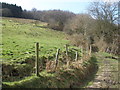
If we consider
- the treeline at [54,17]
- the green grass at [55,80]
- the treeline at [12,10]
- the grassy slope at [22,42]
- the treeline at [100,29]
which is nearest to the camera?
the green grass at [55,80]

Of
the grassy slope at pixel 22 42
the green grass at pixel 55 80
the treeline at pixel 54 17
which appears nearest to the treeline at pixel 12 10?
the treeline at pixel 54 17

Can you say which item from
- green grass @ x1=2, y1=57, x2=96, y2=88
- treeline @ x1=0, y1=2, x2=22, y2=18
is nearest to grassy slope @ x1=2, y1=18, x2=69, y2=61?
green grass @ x1=2, y1=57, x2=96, y2=88

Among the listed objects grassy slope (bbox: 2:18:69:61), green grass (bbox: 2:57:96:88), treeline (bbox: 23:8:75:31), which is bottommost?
green grass (bbox: 2:57:96:88)

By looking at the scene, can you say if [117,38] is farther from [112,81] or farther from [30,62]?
[30,62]

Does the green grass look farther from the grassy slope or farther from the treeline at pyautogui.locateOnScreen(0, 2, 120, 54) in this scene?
the treeline at pyautogui.locateOnScreen(0, 2, 120, 54)

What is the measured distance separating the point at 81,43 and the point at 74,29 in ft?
44.1

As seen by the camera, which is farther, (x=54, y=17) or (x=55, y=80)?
(x=54, y=17)

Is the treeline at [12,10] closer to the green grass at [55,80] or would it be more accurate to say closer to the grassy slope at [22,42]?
the grassy slope at [22,42]

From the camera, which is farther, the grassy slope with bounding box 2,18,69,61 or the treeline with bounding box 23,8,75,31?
the treeline with bounding box 23,8,75,31

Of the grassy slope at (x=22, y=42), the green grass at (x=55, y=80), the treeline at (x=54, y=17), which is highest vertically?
the treeline at (x=54, y=17)

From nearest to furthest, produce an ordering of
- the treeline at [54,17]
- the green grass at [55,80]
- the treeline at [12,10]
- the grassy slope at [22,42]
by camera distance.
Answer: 1. the green grass at [55,80]
2. the grassy slope at [22,42]
3. the treeline at [54,17]
4. the treeline at [12,10]

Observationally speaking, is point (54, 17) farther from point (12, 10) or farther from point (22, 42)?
point (22, 42)

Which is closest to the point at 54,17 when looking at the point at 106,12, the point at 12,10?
the point at 12,10

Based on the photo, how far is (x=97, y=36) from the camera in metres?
41.6
